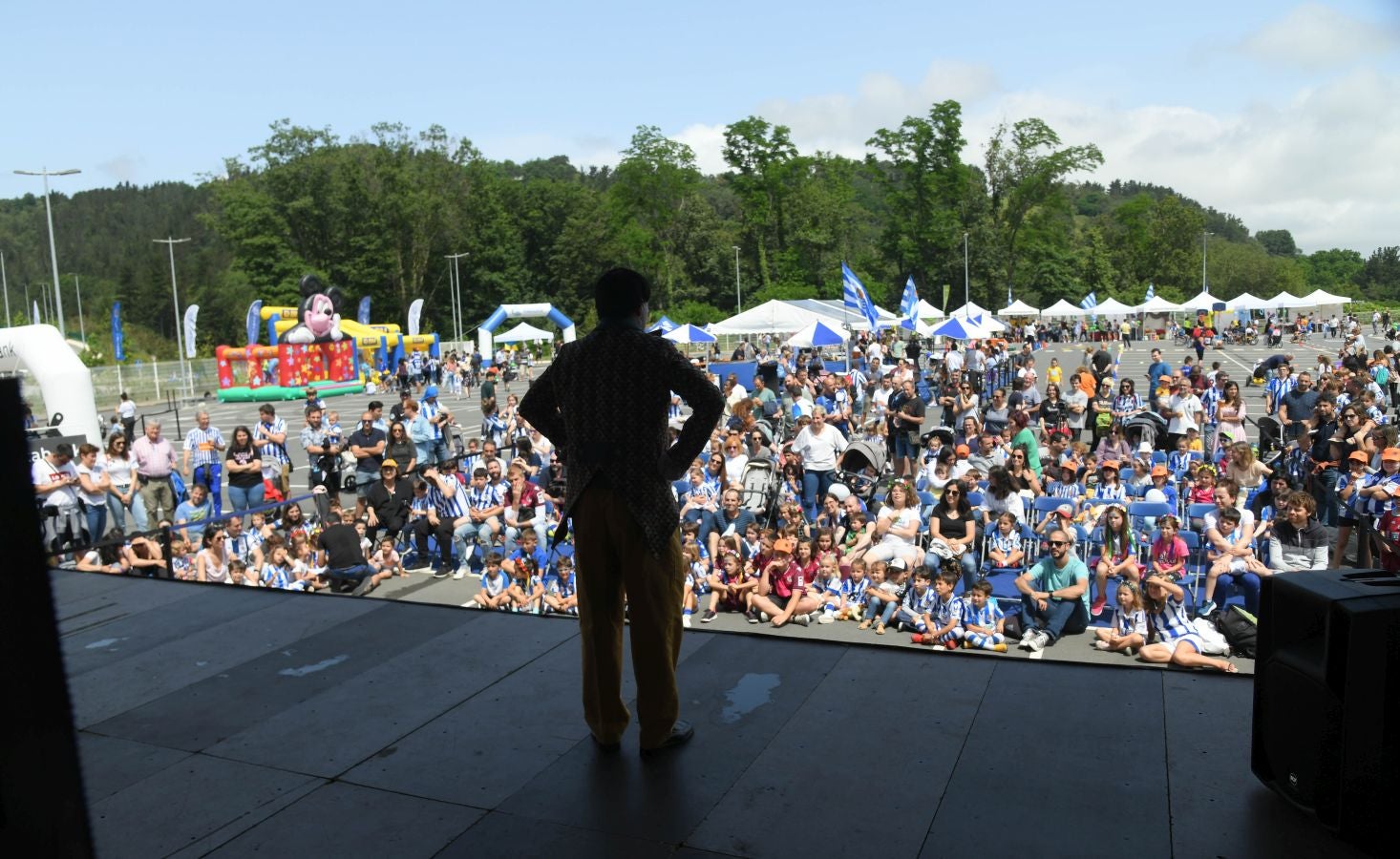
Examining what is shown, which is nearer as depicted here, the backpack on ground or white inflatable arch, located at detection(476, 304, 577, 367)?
the backpack on ground

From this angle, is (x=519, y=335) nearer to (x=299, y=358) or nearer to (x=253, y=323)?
(x=299, y=358)

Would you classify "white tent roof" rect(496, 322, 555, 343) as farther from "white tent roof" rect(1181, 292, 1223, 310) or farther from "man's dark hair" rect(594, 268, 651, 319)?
"man's dark hair" rect(594, 268, 651, 319)

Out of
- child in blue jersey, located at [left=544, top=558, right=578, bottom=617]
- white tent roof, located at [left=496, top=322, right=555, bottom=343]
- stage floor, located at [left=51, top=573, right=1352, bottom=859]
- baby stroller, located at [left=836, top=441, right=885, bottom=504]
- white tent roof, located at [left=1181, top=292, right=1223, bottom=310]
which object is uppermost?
white tent roof, located at [left=1181, top=292, right=1223, bottom=310]

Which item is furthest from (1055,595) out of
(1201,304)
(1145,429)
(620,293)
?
(1201,304)

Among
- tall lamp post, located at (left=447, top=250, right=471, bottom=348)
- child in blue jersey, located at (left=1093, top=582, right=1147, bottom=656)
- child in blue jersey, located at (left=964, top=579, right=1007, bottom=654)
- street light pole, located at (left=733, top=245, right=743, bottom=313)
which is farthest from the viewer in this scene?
street light pole, located at (left=733, top=245, right=743, bottom=313)

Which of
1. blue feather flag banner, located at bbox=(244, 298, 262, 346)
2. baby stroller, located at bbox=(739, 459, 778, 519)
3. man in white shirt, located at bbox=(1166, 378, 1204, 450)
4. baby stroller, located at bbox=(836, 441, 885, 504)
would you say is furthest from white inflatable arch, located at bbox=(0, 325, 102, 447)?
blue feather flag banner, located at bbox=(244, 298, 262, 346)

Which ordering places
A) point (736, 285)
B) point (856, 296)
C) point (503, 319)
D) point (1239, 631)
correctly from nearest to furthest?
point (1239, 631) < point (856, 296) < point (503, 319) < point (736, 285)

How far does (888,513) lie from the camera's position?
29.9 feet

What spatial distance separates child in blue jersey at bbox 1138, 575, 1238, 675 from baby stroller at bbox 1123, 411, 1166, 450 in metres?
5.38

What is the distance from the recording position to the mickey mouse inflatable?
1412 inches

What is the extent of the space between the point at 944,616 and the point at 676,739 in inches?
197

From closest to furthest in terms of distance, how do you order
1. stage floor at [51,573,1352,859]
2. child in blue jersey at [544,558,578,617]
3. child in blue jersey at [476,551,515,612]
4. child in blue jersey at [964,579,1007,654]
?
stage floor at [51,573,1352,859] → child in blue jersey at [964,579,1007,654] → child in blue jersey at [544,558,578,617] → child in blue jersey at [476,551,515,612]

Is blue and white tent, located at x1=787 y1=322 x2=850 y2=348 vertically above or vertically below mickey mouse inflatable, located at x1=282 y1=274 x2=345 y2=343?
below

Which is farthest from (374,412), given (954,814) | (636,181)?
(636,181)
